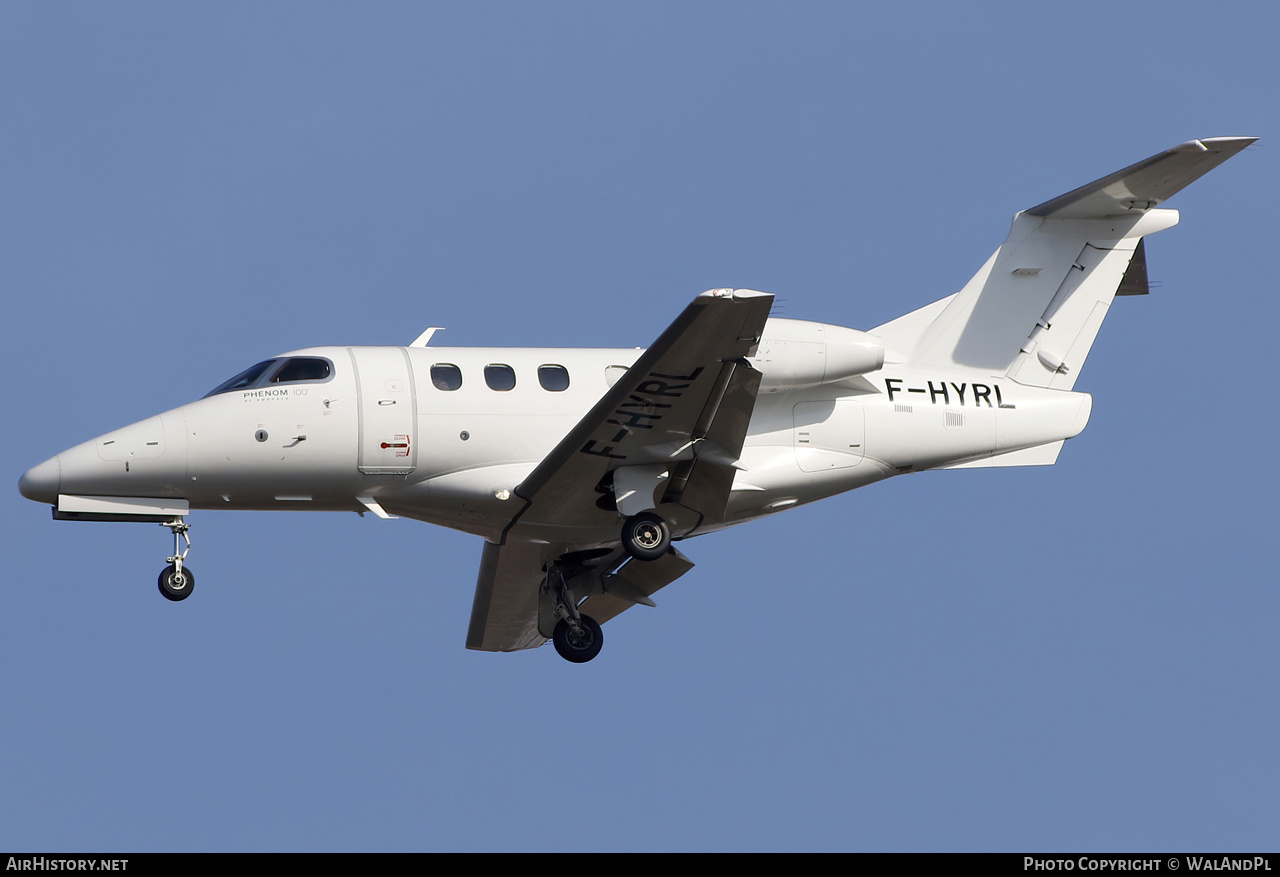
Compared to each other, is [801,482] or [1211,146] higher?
[1211,146]

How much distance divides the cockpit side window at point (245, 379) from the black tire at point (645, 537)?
491cm

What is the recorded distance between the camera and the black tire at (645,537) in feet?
69.8

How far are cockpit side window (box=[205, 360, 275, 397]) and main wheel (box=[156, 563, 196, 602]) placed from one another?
7.31 feet

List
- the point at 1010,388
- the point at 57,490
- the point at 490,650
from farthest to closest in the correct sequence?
the point at 490,650, the point at 1010,388, the point at 57,490

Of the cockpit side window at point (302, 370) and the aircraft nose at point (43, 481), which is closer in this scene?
the aircraft nose at point (43, 481)

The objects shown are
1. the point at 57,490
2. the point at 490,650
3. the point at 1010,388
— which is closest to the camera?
the point at 57,490

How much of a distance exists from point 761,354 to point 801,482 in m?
1.90

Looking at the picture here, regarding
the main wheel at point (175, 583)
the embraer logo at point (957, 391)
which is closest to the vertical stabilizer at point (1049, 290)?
the embraer logo at point (957, 391)

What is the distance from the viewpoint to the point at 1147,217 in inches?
957

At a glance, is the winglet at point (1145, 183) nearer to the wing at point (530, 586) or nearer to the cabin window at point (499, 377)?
the wing at point (530, 586)

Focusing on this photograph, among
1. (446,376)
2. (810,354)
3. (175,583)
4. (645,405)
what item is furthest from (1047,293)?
(175,583)

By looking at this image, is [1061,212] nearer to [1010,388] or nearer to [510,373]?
[1010,388]

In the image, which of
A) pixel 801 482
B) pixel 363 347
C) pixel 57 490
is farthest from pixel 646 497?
pixel 57 490

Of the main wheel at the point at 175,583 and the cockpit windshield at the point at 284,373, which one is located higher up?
the cockpit windshield at the point at 284,373
